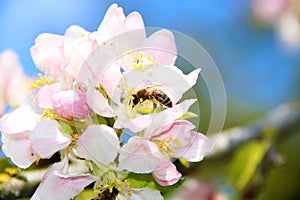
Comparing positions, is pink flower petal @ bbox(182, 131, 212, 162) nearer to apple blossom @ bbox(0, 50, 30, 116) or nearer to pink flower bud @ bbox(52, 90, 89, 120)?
pink flower bud @ bbox(52, 90, 89, 120)

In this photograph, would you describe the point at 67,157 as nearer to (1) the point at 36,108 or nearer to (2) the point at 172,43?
(1) the point at 36,108

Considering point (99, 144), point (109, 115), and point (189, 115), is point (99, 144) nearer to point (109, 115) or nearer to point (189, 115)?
point (109, 115)

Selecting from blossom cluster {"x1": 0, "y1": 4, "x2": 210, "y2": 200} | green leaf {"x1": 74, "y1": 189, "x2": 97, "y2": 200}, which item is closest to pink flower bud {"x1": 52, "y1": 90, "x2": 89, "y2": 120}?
blossom cluster {"x1": 0, "y1": 4, "x2": 210, "y2": 200}

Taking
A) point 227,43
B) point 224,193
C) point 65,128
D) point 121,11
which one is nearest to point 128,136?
point 65,128

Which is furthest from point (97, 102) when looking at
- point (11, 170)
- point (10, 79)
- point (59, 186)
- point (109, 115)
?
point (10, 79)

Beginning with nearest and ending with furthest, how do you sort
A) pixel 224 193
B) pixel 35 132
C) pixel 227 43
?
pixel 35 132
pixel 224 193
pixel 227 43

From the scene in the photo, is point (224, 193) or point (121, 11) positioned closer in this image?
point (121, 11)
